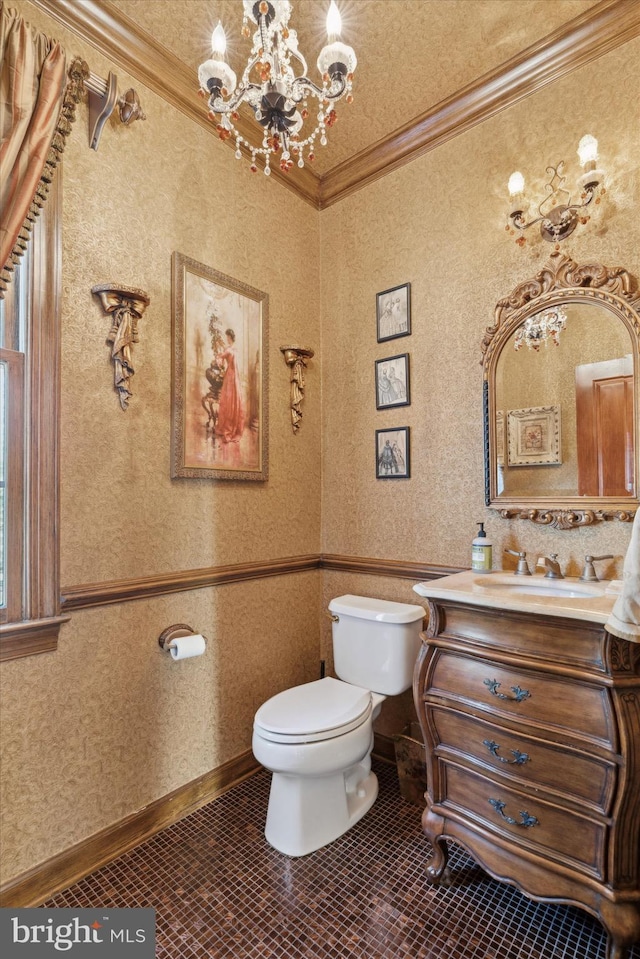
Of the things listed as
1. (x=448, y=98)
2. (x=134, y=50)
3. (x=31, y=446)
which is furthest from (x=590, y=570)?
(x=134, y=50)

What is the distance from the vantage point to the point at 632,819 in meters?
1.28

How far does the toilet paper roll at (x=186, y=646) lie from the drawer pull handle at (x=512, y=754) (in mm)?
1077

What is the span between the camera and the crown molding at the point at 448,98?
67.4 inches

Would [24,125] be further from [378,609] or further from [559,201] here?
[378,609]

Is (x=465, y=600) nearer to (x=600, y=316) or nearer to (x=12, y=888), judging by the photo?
(x=600, y=316)

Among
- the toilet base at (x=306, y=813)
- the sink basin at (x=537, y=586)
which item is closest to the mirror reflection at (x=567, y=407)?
the sink basin at (x=537, y=586)

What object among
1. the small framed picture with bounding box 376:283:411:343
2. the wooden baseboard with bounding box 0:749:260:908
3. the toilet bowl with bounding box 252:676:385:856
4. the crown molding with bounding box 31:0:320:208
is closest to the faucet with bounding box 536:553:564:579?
the toilet bowl with bounding box 252:676:385:856

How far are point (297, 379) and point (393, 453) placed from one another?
651mm

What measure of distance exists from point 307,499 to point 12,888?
1860mm

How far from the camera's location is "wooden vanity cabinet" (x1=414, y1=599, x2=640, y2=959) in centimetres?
128

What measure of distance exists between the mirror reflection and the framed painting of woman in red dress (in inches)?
44.0

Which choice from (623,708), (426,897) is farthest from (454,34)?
(426,897)

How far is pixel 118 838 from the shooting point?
Result: 5.74ft

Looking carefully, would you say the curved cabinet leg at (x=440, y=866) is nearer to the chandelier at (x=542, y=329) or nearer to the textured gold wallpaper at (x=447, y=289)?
the textured gold wallpaper at (x=447, y=289)
